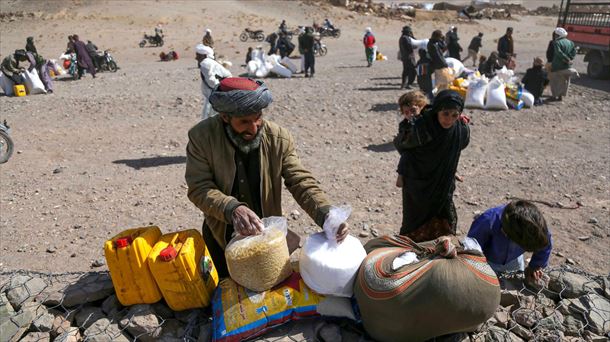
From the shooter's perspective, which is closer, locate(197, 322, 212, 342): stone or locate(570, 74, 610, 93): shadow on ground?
locate(197, 322, 212, 342): stone

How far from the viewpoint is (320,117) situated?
7.90 meters

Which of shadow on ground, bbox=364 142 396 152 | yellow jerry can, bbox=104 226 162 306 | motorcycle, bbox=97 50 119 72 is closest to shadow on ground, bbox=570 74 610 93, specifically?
shadow on ground, bbox=364 142 396 152

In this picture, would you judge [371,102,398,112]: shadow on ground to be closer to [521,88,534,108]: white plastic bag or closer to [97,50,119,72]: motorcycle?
[521,88,534,108]: white plastic bag

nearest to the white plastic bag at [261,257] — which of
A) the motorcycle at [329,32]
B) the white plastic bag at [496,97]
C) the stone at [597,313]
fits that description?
the stone at [597,313]

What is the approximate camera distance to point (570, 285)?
2.22 meters

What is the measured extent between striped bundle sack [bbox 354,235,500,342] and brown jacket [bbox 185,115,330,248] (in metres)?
0.37

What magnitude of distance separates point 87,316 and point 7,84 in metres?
10.4

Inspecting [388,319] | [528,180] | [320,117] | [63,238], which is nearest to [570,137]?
[528,180]

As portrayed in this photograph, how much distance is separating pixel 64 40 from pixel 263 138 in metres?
21.8

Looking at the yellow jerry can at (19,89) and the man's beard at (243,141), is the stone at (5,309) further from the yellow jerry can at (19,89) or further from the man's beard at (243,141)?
the yellow jerry can at (19,89)

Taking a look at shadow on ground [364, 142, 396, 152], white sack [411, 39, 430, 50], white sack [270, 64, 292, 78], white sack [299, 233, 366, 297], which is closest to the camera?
white sack [299, 233, 366, 297]

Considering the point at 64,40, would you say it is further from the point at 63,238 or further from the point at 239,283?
the point at 239,283

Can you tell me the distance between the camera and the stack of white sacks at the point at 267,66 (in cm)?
1190

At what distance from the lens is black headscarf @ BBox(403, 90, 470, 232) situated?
110 inches
